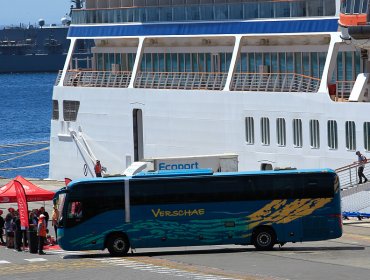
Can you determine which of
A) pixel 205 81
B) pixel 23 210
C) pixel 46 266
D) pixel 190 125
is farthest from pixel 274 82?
pixel 46 266

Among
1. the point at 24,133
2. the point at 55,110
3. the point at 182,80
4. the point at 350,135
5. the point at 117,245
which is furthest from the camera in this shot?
the point at 24,133

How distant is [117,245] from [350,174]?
36.4 ft

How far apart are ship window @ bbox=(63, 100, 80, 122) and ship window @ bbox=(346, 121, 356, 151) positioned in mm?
17747

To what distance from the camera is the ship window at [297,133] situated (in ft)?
159

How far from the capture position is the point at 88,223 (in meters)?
35.8

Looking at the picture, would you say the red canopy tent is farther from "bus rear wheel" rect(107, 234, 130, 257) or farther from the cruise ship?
the cruise ship

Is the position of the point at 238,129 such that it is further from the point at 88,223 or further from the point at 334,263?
the point at 334,263

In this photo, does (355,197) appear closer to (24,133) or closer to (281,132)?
(281,132)

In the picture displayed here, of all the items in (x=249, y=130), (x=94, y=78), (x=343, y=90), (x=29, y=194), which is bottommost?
(x=29, y=194)

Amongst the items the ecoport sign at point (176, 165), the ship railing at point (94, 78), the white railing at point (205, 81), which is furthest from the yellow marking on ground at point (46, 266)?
the ship railing at point (94, 78)

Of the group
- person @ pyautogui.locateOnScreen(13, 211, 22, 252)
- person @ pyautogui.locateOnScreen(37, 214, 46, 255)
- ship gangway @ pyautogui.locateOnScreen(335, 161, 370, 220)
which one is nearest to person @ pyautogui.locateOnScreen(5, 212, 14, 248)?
person @ pyautogui.locateOnScreen(13, 211, 22, 252)

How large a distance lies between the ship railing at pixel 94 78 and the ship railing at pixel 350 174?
699 inches

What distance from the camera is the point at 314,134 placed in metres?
47.7

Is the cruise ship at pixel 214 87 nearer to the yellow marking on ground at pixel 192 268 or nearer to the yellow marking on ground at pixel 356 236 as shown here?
the yellow marking on ground at pixel 356 236
